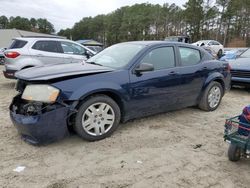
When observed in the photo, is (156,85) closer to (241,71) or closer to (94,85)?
(94,85)

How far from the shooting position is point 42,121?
3.13 meters

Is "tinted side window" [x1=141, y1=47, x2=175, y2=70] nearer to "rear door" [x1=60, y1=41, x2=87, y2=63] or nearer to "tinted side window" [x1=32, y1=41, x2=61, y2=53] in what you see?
"rear door" [x1=60, y1=41, x2=87, y2=63]

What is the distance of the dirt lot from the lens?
268 centimetres

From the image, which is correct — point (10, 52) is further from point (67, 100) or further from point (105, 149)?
point (105, 149)

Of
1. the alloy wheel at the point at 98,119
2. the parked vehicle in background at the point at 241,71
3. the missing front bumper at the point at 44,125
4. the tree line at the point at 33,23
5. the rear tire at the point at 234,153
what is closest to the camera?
the rear tire at the point at 234,153

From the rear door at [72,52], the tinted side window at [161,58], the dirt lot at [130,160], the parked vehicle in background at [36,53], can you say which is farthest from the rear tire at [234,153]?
the rear door at [72,52]

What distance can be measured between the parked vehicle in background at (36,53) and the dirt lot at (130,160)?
3.05m

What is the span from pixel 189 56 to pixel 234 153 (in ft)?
7.92

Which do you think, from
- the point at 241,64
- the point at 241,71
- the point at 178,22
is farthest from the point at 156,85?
the point at 178,22

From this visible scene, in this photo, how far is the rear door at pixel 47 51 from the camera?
23.6 ft

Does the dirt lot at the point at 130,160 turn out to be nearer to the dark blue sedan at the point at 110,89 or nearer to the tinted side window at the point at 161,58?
the dark blue sedan at the point at 110,89

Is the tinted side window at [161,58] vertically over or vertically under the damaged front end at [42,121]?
over

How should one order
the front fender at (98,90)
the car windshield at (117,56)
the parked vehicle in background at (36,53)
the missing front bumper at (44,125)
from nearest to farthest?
the missing front bumper at (44,125) < the front fender at (98,90) < the car windshield at (117,56) < the parked vehicle in background at (36,53)

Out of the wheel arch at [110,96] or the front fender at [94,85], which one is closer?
the front fender at [94,85]
